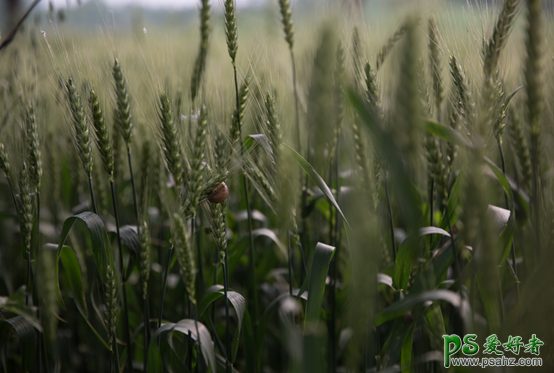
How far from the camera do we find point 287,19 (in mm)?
1458

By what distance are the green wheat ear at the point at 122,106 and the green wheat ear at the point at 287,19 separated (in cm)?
65

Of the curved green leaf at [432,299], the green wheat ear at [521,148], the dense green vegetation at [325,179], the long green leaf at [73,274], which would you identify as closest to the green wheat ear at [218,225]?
the dense green vegetation at [325,179]

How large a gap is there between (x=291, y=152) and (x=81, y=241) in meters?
1.54

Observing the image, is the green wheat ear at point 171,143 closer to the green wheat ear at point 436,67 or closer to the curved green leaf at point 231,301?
the curved green leaf at point 231,301

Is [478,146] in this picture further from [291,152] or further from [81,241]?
[81,241]

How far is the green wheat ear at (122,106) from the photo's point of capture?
47.0 inches

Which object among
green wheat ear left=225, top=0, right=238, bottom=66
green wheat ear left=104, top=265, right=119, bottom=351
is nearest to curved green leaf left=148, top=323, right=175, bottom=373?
green wheat ear left=104, top=265, right=119, bottom=351

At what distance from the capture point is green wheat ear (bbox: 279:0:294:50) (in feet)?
4.78

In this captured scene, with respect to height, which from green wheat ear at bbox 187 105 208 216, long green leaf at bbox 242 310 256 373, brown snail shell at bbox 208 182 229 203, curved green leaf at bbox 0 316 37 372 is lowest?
long green leaf at bbox 242 310 256 373

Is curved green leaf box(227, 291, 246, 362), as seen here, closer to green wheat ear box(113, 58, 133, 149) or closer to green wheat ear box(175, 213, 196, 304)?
green wheat ear box(175, 213, 196, 304)

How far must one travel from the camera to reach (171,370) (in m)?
1.33

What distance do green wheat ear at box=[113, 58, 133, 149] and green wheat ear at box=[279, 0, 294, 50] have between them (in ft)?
2.14

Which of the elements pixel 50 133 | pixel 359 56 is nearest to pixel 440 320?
pixel 359 56

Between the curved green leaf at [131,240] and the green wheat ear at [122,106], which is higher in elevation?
the green wheat ear at [122,106]
